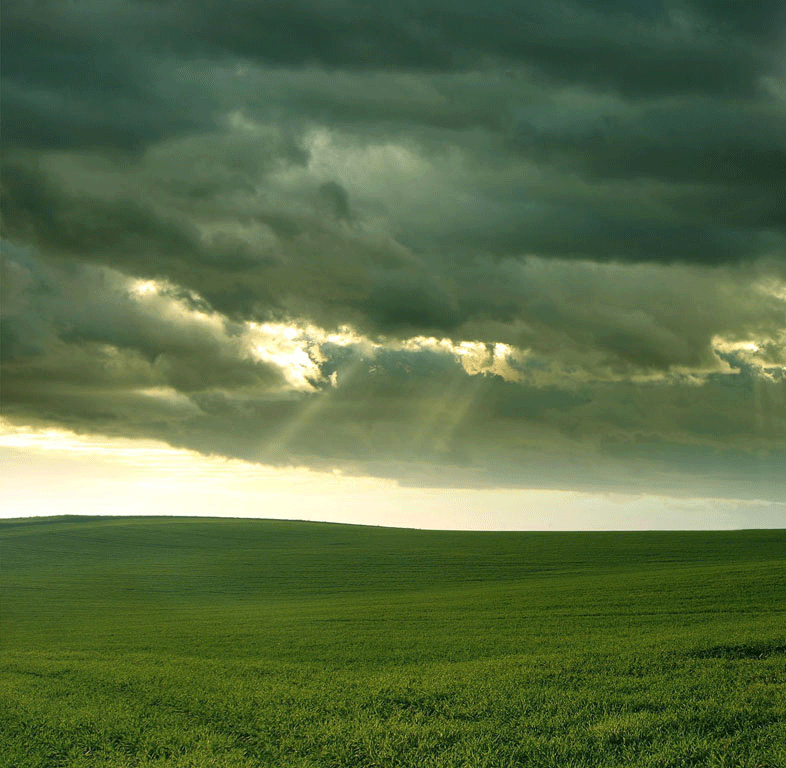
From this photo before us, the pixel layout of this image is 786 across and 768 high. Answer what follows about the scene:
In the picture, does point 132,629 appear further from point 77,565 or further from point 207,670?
point 77,565

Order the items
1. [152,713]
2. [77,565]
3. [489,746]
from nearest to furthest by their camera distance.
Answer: [489,746] < [152,713] < [77,565]

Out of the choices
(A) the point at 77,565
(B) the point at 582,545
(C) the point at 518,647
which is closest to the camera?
(C) the point at 518,647

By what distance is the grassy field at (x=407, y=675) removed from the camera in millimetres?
10492

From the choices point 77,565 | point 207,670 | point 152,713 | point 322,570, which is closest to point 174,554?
point 77,565

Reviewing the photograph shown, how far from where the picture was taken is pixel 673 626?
21266mm

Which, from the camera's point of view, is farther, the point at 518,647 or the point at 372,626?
the point at 372,626

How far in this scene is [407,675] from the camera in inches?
Result: 611

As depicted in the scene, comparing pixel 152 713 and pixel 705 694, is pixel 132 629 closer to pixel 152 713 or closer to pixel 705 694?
pixel 152 713

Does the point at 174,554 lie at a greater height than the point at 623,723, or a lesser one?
lesser

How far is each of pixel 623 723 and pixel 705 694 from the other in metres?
2.17

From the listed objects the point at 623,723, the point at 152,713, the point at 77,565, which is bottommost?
the point at 77,565

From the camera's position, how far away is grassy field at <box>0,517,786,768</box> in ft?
34.4

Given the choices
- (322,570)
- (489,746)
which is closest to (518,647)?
(489,746)

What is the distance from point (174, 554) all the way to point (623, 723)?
59886 mm
